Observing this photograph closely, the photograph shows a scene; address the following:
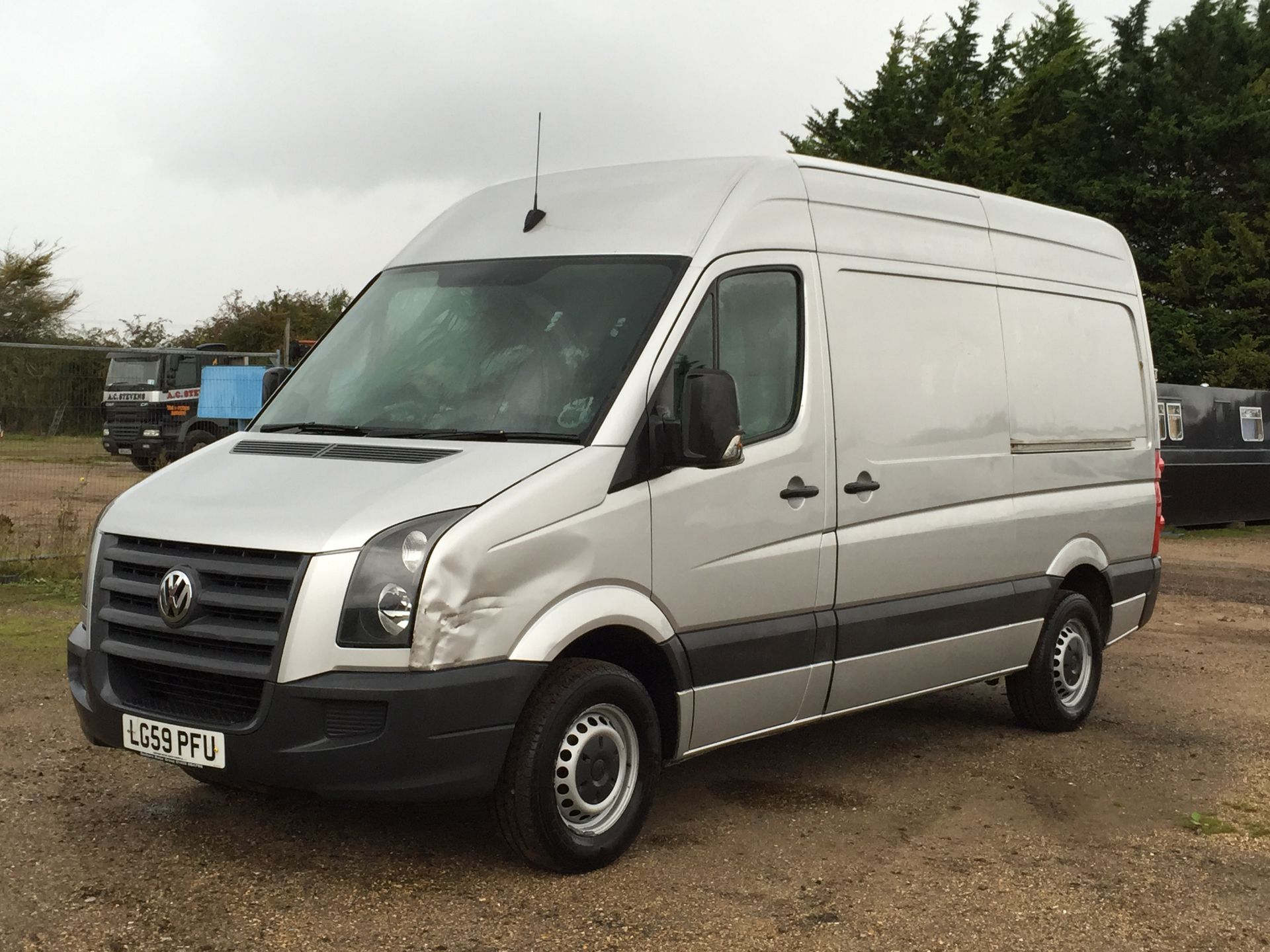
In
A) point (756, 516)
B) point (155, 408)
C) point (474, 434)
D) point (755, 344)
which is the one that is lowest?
point (756, 516)

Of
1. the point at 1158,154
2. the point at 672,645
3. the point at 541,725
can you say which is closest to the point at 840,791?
the point at 672,645

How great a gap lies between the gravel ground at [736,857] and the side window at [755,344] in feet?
5.38

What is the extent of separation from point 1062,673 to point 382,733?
436 cm

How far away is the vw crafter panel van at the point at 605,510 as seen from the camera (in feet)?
15.7

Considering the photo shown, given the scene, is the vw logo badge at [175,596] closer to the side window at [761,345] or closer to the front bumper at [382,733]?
the front bumper at [382,733]

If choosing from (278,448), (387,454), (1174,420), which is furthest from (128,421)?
(1174,420)

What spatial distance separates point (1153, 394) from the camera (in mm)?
8711

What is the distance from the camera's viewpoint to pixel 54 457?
12344mm

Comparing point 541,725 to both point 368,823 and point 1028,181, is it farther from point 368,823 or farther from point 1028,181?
point 1028,181

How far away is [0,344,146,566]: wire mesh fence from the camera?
39.8ft

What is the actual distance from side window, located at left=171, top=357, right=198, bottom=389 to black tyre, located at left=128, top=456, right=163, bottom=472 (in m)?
6.12

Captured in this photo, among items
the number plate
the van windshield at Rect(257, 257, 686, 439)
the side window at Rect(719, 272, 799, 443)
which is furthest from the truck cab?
the side window at Rect(719, 272, 799, 443)

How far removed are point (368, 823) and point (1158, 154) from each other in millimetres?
36352

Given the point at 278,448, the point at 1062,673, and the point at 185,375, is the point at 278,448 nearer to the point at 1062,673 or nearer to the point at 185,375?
the point at 1062,673
